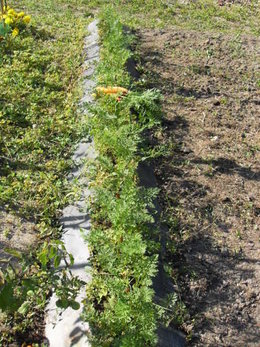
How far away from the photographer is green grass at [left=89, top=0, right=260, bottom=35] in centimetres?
793

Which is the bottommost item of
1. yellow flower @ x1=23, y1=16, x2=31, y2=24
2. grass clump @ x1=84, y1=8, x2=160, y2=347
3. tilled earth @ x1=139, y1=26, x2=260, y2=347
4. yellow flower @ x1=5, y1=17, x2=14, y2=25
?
tilled earth @ x1=139, y1=26, x2=260, y2=347

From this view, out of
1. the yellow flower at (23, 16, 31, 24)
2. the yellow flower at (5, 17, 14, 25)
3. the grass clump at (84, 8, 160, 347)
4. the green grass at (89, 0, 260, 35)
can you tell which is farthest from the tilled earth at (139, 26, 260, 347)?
the yellow flower at (5, 17, 14, 25)

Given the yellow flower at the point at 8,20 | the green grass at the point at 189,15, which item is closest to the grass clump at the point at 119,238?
the yellow flower at the point at 8,20

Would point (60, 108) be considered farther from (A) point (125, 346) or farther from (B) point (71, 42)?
(A) point (125, 346)

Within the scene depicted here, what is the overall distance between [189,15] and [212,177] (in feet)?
14.8

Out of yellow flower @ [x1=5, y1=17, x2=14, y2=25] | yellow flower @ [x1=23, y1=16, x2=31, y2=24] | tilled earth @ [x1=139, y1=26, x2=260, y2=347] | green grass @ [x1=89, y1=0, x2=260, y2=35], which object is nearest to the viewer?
tilled earth @ [x1=139, y1=26, x2=260, y2=347]

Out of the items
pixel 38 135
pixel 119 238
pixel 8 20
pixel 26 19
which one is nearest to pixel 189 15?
pixel 26 19

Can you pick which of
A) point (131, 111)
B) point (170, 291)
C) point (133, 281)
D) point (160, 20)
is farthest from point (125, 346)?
point (160, 20)

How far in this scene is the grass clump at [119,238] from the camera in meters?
2.79

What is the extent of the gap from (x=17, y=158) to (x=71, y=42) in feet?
8.98

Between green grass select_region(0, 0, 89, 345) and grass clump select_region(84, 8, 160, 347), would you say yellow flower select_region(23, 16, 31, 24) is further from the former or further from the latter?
grass clump select_region(84, 8, 160, 347)

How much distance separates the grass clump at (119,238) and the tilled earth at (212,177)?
1.29 feet

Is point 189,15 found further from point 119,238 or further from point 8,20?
point 119,238

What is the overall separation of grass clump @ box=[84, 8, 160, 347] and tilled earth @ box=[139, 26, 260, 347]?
1.29ft
